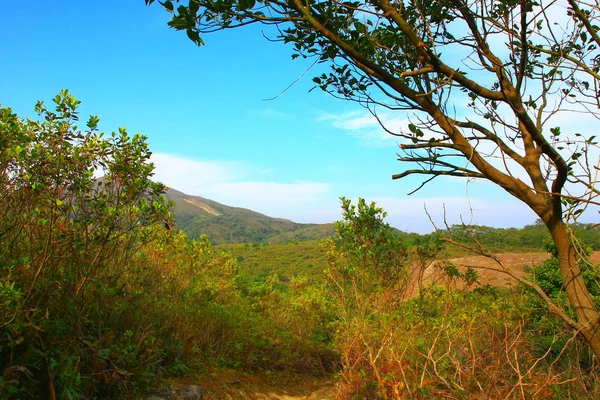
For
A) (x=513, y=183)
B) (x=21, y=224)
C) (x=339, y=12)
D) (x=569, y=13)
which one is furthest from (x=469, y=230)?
(x=21, y=224)

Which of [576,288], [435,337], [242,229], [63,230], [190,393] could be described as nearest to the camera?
[576,288]

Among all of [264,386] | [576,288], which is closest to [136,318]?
[264,386]

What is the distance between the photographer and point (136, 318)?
5371mm

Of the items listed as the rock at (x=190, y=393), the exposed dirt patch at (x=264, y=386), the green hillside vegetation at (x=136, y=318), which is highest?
the green hillside vegetation at (x=136, y=318)

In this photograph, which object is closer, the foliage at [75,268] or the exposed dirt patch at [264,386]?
the foliage at [75,268]

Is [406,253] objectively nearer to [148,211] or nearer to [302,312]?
[302,312]

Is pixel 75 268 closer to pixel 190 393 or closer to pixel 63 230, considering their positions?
pixel 63 230

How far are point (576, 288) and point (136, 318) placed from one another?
177 inches

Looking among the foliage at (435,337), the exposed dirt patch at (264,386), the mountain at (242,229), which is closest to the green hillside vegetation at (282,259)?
the foliage at (435,337)

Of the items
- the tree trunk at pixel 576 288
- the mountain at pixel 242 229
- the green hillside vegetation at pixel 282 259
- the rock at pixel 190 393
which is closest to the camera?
the tree trunk at pixel 576 288

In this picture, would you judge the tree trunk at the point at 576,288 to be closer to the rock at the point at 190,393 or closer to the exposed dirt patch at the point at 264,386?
the exposed dirt patch at the point at 264,386

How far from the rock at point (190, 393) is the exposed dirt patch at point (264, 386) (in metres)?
0.15

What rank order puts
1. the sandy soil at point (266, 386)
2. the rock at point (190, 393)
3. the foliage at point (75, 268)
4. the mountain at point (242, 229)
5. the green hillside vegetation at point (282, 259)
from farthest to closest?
the mountain at point (242, 229), the green hillside vegetation at point (282, 259), the sandy soil at point (266, 386), the rock at point (190, 393), the foliage at point (75, 268)

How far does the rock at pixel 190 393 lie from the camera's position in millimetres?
5254
